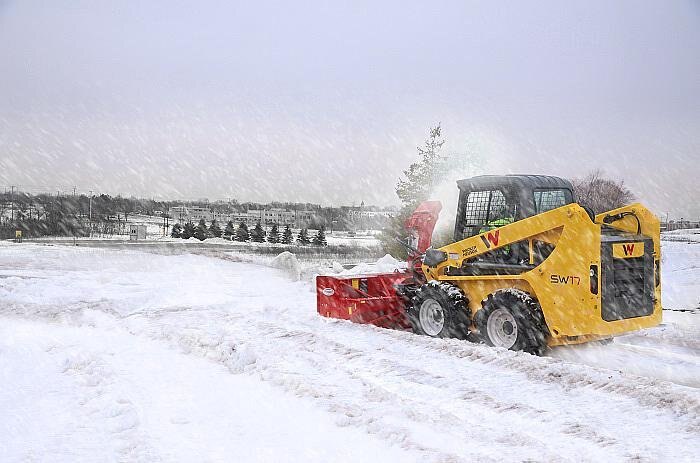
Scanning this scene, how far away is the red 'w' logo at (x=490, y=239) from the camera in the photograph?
8.33 metres

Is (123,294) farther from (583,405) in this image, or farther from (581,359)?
(583,405)

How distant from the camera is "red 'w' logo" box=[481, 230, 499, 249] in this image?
8.33 m

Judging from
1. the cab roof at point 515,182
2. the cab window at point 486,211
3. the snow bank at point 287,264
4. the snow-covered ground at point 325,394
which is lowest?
the snow-covered ground at point 325,394

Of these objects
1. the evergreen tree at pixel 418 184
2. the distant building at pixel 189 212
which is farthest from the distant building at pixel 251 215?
the evergreen tree at pixel 418 184

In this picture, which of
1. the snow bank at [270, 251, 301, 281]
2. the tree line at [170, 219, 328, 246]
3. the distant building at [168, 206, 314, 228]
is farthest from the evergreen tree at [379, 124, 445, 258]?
the distant building at [168, 206, 314, 228]

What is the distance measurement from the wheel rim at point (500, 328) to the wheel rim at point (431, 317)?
1.00m

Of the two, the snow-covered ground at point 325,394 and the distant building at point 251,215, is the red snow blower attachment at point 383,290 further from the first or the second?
the distant building at point 251,215

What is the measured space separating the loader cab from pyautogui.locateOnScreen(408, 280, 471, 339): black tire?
3.08 ft

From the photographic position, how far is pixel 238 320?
10648mm

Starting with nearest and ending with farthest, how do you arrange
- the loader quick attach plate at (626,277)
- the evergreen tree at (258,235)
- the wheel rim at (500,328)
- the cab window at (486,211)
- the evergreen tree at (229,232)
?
1. the loader quick attach plate at (626,277)
2. the wheel rim at (500,328)
3. the cab window at (486,211)
4. the evergreen tree at (258,235)
5. the evergreen tree at (229,232)

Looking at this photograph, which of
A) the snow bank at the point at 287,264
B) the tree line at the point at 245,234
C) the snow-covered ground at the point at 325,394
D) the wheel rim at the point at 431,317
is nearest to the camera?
the snow-covered ground at the point at 325,394

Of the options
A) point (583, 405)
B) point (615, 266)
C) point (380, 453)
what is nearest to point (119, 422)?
point (380, 453)

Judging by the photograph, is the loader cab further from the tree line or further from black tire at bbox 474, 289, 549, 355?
the tree line

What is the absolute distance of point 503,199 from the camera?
8.81m
